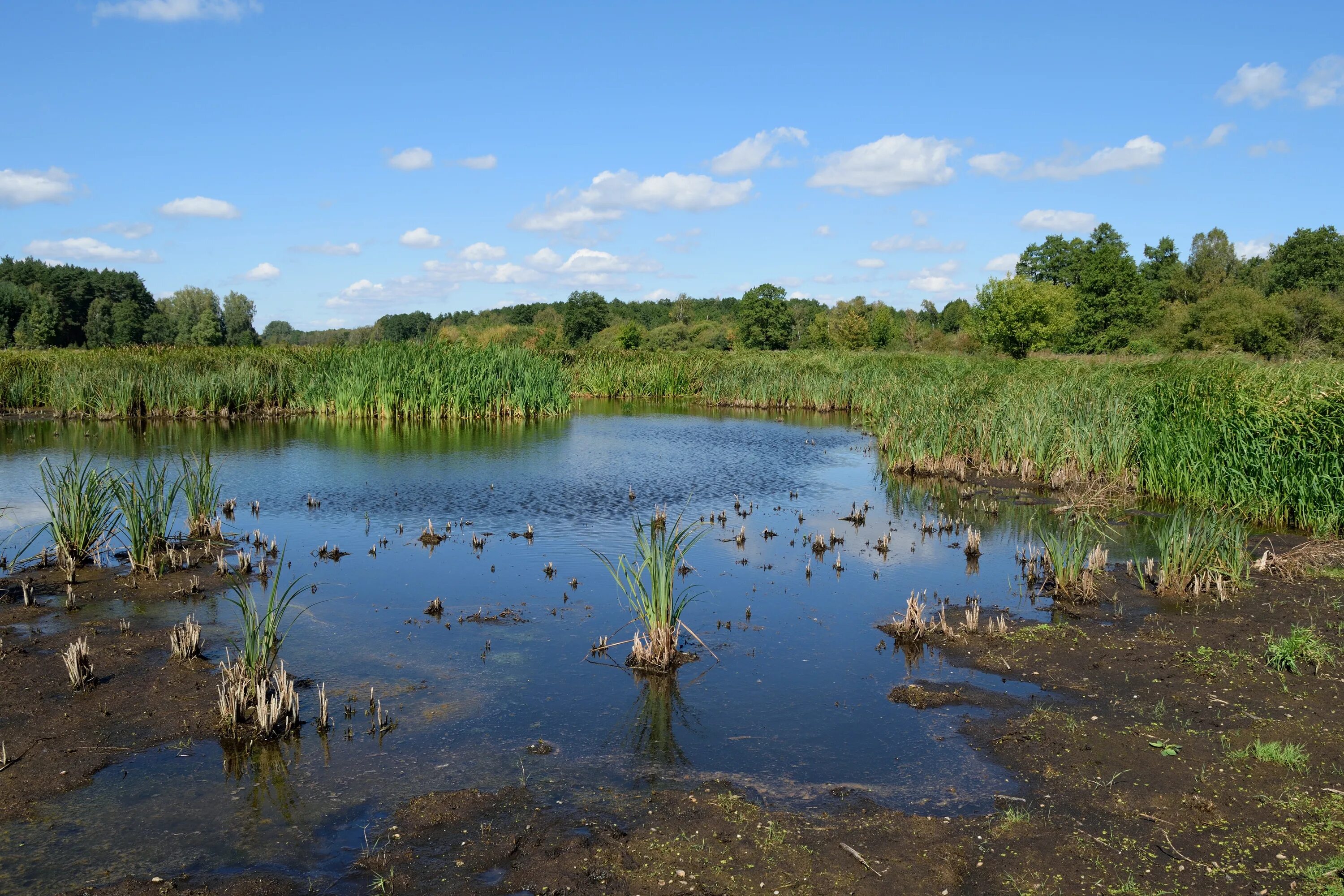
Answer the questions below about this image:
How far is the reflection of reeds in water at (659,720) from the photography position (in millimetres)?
6941

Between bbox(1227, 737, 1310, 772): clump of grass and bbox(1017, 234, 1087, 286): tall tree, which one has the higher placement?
bbox(1017, 234, 1087, 286): tall tree

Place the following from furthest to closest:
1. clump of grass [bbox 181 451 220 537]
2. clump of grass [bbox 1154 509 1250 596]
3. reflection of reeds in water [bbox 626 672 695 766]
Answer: clump of grass [bbox 181 451 220 537] < clump of grass [bbox 1154 509 1250 596] < reflection of reeds in water [bbox 626 672 695 766]

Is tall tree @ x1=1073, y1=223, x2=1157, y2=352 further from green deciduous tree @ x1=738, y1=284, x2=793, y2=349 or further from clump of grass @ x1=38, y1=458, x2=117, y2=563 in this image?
clump of grass @ x1=38, y1=458, x2=117, y2=563

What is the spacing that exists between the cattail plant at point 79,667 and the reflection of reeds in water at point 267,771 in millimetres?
1900

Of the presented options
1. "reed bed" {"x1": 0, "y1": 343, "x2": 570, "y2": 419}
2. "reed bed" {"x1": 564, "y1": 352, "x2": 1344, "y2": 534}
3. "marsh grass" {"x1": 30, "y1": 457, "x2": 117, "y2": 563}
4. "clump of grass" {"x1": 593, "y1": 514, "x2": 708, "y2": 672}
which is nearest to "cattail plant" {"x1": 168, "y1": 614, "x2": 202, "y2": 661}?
"marsh grass" {"x1": 30, "y1": 457, "x2": 117, "y2": 563}

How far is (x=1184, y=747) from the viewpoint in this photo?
674 cm

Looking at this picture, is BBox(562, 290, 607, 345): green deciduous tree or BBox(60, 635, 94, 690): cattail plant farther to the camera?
BBox(562, 290, 607, 345): green deciduous tree

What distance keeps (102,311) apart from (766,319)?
7455 centimetres

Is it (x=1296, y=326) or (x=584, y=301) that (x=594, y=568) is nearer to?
(x=1296, y=326)

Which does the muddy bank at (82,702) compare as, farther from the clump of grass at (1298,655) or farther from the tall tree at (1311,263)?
the tall tree at (1311,263)

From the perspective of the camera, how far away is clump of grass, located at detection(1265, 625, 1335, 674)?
821 centimetres

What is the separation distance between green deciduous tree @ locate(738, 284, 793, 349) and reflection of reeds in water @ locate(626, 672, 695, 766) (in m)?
85.5

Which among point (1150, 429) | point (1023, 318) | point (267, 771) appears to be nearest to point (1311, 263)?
point (1023, 318)

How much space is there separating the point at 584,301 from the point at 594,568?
284 ft
